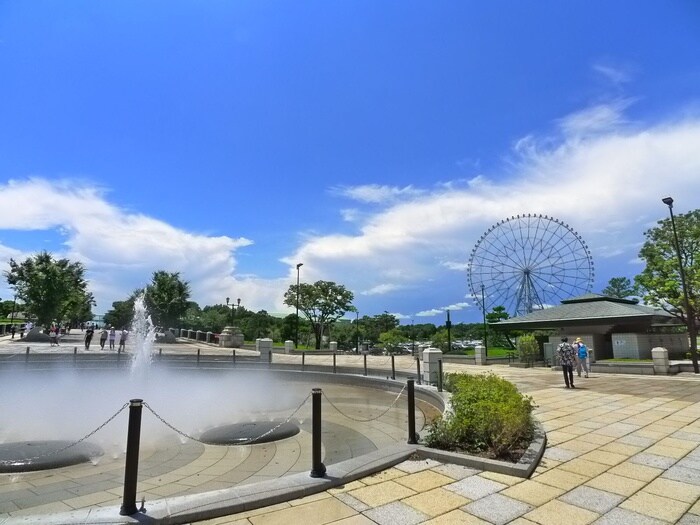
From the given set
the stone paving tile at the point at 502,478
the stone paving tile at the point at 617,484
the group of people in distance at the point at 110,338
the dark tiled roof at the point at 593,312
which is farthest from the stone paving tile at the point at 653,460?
the group of people in distance at the point at 110,338

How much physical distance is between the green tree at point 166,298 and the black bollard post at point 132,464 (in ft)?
165

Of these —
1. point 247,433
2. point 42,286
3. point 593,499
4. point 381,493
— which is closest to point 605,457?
point 593,499

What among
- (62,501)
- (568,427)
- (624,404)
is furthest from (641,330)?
(62,501)

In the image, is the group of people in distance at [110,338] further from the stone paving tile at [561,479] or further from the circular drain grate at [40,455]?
the stone paving tile at [561,479]

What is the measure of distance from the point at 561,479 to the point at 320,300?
148ft

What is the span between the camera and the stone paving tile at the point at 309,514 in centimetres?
425

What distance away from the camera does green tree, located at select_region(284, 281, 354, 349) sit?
50.3m

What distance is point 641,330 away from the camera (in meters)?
28.3

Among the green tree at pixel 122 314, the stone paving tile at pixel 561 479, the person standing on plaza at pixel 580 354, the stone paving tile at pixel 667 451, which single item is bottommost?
the stone paving tile at pixel 667 451

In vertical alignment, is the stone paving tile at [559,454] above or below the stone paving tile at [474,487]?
below

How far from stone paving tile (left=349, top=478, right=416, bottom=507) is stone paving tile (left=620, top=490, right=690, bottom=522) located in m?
2.42

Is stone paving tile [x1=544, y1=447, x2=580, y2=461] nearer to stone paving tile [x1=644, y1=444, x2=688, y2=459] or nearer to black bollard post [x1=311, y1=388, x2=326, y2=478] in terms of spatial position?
stone paving tile [x1=644, y1=444, x2=688, y2=459]

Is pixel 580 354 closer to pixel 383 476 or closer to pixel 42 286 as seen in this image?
pixel 383 476

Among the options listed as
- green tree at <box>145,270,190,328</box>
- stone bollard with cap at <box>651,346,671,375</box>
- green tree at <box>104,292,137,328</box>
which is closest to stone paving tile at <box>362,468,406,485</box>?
stone bollard with cap at <box>651,346,671,375</box>
